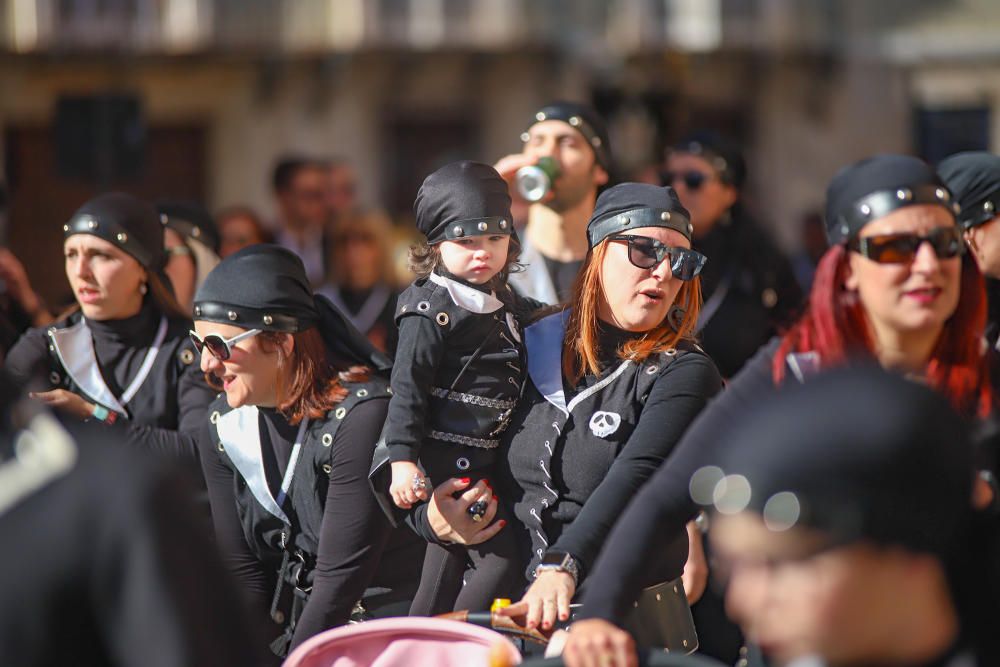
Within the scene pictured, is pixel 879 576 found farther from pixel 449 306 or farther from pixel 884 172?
pixel 449 306

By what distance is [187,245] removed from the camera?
20.3 feet

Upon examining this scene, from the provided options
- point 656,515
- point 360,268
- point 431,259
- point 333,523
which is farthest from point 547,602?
point 360,268

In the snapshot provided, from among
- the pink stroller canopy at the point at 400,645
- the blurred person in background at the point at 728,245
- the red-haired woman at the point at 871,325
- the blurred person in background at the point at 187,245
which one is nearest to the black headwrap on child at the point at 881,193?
the red-haired woman at the point at 871,325

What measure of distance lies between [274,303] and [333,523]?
2.11 feet

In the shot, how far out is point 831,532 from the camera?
2031 millimetres

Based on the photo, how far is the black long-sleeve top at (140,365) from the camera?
16.2 feet

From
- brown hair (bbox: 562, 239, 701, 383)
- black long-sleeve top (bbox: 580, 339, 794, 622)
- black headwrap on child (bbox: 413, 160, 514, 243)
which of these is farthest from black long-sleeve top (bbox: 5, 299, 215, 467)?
black long-sleeve top (bbox: 580, 339, 794, 622)

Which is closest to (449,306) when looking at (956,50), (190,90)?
(190,90)

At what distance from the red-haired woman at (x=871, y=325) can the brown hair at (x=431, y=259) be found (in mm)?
1194

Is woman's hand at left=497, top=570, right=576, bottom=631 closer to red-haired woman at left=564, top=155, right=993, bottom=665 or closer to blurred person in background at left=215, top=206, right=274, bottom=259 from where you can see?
red-haired woman at left=564, top=155, right=993, bottom=665

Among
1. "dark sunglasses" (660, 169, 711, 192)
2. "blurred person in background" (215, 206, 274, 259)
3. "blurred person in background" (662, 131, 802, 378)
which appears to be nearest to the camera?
"blurred person in background" (662, 131, 802, 378)

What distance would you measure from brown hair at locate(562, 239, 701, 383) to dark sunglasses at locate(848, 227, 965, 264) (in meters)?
0.81

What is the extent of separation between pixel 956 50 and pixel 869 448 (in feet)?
67.5

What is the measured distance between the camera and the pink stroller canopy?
313 cm
